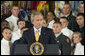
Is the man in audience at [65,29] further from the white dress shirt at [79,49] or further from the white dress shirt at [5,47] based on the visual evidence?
the white dress shirt at [5,47]

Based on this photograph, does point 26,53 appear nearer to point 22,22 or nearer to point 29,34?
point 29,34

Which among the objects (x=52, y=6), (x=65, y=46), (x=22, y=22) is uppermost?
(x=52, y=6)

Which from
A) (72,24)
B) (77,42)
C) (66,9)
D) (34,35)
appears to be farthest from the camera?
(66,9)

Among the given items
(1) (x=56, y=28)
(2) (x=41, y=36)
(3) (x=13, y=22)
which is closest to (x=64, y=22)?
(1) (x=56, y=28)

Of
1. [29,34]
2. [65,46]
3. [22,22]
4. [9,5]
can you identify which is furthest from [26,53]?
[9,5]

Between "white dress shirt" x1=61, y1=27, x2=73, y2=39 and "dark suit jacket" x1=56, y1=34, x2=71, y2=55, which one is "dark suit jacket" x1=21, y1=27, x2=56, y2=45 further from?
"white dress shirt" x1=61, y1=27, x2=73, y2=39

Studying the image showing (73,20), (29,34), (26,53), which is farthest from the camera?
(73,20)

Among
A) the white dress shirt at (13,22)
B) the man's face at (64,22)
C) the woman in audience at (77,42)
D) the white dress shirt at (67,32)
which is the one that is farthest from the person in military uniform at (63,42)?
the white dress shirt at (13,22)

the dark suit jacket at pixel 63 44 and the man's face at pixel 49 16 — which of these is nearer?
the dark suit jacket at pixel 63 44

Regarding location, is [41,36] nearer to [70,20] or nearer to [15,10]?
[70,20]

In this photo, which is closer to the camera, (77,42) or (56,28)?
(56,28)

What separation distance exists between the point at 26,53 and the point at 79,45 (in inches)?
92.3

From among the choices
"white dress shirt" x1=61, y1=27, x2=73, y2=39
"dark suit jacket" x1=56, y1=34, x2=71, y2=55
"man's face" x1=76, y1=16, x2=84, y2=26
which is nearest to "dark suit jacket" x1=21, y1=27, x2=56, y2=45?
"dark suit jacket" x1=56, y1=34, x2=71, y2=55

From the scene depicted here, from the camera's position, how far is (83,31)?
5488 mm
